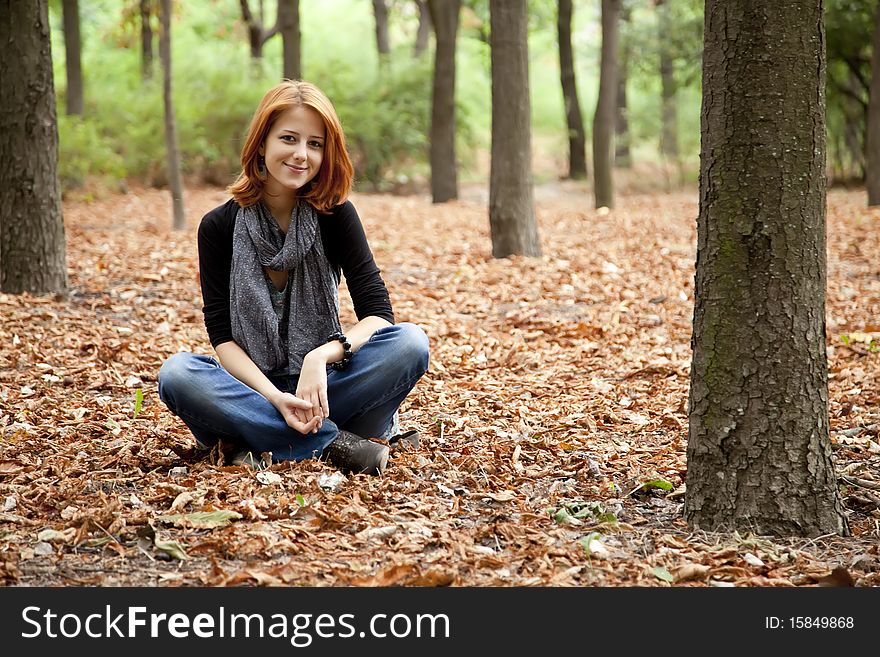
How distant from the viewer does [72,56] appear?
1474 centimetres

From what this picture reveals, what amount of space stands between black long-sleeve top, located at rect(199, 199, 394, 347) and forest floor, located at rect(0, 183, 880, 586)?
596 mm

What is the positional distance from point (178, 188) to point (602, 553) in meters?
8.97

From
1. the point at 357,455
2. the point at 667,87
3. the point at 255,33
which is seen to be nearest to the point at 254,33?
the point at 255,33

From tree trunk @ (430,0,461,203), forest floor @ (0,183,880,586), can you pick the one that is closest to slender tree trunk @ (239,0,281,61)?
tree trunk @ (430,0,461,203)

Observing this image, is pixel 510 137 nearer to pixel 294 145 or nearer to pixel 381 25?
pixel 294 145

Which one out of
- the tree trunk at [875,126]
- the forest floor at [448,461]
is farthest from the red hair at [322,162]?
the tree trunk at [875,126]

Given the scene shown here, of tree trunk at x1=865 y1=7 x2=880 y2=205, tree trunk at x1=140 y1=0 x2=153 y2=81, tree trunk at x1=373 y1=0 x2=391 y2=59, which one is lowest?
tree trunk at x1=865 y1=7 x2=880 y2=205

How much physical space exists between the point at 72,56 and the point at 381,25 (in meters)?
8.22

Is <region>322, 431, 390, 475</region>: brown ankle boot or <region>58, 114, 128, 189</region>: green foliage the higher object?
<region>58, 114, 128, 189</region>: green foliage

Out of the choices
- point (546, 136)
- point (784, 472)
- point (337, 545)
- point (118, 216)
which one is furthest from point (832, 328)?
point (546, 136)

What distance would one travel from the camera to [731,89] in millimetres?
2844

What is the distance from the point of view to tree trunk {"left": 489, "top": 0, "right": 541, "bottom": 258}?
29.1 ft

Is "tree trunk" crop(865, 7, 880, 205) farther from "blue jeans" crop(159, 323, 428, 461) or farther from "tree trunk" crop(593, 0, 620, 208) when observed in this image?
"blue jeans" crop(159, 323, 428, 461)
